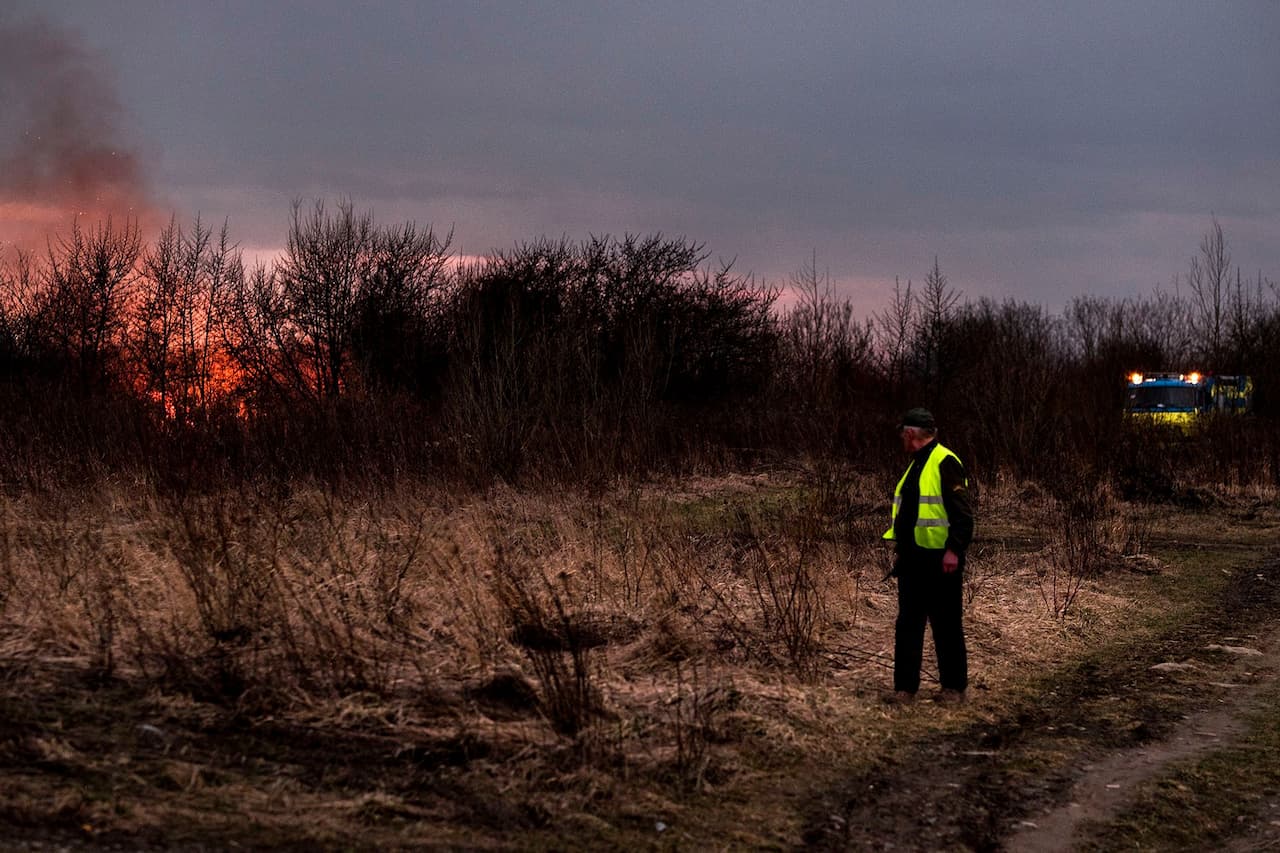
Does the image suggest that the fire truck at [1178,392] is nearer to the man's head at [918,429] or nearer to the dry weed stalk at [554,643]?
the man's head at [918,429]

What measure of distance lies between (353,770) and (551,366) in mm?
16208

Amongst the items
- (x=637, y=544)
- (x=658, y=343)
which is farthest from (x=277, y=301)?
(x=637, y=544)

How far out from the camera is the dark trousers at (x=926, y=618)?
713cm

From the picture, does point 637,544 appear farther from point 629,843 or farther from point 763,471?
point 763,471

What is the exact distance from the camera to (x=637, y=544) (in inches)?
387

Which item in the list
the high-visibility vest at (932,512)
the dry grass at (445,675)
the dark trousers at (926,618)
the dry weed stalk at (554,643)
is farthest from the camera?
the dark trousers at (926,618)

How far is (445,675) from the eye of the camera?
661cm

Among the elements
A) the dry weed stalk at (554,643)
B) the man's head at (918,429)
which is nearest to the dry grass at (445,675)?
the dry weed stalk at (554,643)

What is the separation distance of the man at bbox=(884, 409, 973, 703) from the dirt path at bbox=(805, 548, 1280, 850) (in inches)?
20.9

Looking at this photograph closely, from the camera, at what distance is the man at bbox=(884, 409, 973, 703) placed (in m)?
7.03

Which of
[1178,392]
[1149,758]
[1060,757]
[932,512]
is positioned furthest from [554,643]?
[1178,392]

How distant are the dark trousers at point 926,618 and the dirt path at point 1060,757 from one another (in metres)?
0.45

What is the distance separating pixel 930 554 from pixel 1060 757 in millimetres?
1355

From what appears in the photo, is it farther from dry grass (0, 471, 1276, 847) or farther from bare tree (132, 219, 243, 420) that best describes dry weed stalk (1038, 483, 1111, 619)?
bare tree (132, 219, 243, 420)
